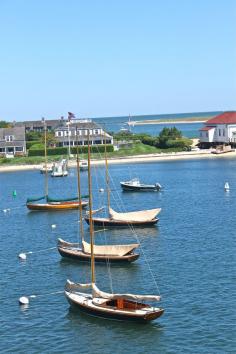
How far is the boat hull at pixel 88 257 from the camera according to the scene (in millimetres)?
58350

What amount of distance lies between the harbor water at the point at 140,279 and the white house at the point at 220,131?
72.5 meters

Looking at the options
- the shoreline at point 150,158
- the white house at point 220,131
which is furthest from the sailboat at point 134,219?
the white house at point 220,131

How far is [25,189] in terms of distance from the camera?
12762 centimetres

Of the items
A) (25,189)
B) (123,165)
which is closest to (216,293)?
(25,189)

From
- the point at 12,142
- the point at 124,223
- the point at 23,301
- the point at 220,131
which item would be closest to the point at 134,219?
the point at 124,223

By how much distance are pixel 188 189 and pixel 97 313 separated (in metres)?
69.9

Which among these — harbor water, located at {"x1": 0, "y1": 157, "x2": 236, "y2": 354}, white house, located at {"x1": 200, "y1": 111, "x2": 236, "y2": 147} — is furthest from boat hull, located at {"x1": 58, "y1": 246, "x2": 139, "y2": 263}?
white house, located at {"x1": 200, "y1": 111, "x2": 236, "y2": 147}

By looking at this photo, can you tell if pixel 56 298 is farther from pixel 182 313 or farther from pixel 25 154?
pixel 25 154

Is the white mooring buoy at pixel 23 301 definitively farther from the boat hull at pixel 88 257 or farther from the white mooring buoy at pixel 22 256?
the white mooring buoy at pixel 22 256

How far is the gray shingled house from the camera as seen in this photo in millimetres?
188750

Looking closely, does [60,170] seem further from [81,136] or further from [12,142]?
[81,136]

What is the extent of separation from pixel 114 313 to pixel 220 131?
453 ft

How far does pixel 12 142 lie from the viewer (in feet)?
622

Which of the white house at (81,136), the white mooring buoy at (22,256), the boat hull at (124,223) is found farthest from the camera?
the white house at (81,136)
